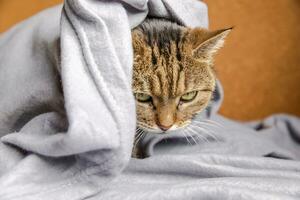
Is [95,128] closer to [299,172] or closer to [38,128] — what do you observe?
[38,128]

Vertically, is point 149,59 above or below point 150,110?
above

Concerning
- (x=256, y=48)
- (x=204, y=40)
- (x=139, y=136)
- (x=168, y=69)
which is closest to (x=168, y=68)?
(x=168, y=69)

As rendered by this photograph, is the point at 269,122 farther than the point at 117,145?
Yes

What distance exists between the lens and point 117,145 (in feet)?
2.72

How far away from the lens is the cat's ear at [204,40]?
1.02 metres

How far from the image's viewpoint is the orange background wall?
63.0 inches

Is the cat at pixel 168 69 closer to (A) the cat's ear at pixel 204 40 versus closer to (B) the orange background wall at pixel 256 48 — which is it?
(A) the cat's ear at pixel 204 40

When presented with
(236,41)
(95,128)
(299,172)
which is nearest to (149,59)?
(95,128)

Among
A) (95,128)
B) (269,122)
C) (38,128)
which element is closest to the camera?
(95,128)

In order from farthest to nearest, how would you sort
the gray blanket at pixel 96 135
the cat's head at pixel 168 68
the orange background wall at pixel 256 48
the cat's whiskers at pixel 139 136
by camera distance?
the orange background wall at pixel 256 48, the cat's whiskers at pixel 139 136, the cat's head at pixel 168 68, the gray blanket at pixel 96 135

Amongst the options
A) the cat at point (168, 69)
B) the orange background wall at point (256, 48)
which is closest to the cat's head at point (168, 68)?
the cat at point (168, 69)

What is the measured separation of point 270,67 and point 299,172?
66 centimetres

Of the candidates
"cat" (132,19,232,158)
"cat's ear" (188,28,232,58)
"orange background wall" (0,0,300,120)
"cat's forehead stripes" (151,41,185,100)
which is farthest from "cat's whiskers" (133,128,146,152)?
"orange background wall" (0,0,300,120)

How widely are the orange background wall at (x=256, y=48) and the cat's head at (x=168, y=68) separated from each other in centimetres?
53
